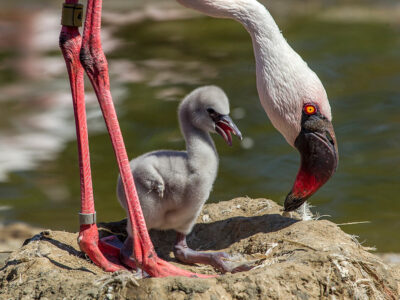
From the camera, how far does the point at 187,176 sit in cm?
418

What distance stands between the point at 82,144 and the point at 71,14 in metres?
0.71

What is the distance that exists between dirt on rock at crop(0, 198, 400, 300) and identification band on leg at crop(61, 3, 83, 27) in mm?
1177

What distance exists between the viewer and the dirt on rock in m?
3.43

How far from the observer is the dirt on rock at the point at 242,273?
135 inches

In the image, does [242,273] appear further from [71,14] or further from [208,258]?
[71,14]

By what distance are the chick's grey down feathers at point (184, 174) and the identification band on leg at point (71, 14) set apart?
78 centimetres

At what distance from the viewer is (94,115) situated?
8859 millimetres

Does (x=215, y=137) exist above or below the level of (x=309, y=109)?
below

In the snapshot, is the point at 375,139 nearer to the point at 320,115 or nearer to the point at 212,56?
the point at 212,56

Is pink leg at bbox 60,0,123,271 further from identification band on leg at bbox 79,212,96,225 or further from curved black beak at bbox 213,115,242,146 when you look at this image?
curved black beak at bbox 213,115,242,146

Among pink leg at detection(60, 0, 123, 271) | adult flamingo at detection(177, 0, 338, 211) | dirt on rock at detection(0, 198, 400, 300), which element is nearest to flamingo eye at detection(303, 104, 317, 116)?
adult flamingo at detection(177, 0, 338, 211)

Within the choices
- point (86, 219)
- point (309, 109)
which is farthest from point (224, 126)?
point (86, 219)

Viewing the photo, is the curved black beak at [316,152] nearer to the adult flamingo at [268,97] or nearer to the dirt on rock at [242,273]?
the adult flamingo at [268,97]

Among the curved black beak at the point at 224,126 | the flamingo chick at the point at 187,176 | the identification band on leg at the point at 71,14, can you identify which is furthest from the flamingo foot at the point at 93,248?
the identification band on leg at the point at 71,14
